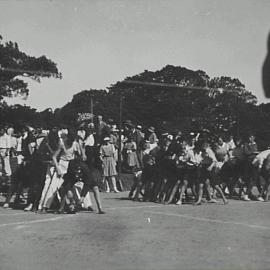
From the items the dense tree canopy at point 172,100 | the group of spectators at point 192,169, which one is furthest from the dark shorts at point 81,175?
the dense tree canopy at point 172,100

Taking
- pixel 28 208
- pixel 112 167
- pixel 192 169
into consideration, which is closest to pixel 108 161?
pixel 112 167

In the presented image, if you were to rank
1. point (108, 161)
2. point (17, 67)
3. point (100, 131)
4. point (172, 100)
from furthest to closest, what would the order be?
point (172, 100)
point (17, 67)
point (100, 131)
point (108, 161)

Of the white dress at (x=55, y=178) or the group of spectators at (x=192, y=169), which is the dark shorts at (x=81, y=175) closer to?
the white dress at (x=55, y=178)

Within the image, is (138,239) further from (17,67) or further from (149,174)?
(17,67)

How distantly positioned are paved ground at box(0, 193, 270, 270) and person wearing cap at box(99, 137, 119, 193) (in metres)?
6.22

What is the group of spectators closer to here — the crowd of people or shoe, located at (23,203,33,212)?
the crowd of people

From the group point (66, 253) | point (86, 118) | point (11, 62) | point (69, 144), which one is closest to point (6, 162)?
point (86, 118)

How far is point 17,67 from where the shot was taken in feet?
132

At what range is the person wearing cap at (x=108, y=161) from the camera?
20328mm

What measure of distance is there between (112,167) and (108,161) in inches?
9.3

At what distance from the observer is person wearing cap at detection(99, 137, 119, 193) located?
66.7 feet

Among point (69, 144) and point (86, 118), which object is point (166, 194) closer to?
point (69, 144)

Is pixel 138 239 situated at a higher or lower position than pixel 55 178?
lower

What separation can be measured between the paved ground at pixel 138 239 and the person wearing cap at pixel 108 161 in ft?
20.4
